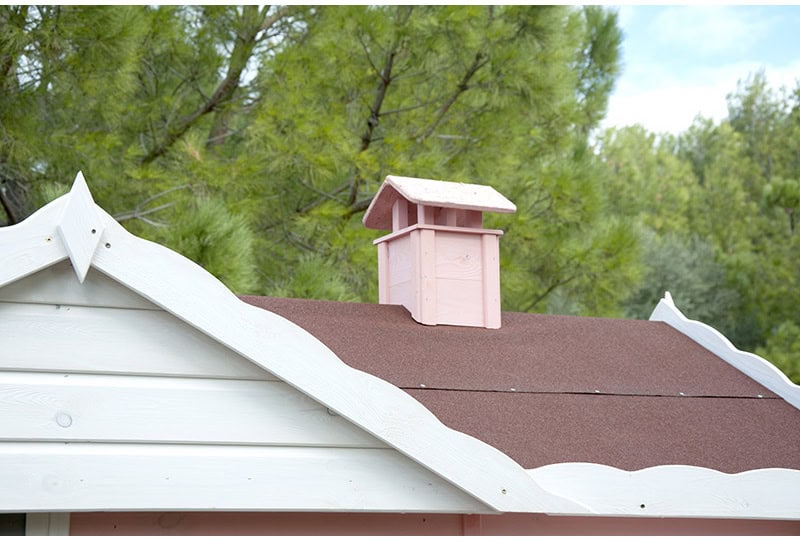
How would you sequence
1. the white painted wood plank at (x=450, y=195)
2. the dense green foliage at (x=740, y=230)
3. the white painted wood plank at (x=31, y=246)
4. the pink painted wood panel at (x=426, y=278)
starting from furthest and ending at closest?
1. the dense green foliage at (x=740, y=230)
2. the white painted wood plank at (x=450, y=195)
3. the pink painted wood panel at (x=426, y=278)
4. the white painted wood plank at (x=31, y=246)

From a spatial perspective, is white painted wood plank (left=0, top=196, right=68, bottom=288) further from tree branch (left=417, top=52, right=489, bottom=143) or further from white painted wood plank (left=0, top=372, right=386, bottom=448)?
tree branch (left=417, top=52, right=489, bottom=143)

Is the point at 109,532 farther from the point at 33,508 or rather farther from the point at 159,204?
the point at 159,204

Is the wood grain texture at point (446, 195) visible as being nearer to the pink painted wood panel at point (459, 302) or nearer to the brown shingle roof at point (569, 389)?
the pink painted wood panel at point (459, 302)

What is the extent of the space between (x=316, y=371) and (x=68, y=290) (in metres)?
0.66

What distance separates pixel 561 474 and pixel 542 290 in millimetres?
8389

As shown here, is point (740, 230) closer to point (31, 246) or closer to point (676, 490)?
point (676, 490)

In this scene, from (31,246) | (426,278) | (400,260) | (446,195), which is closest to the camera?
(31,246)

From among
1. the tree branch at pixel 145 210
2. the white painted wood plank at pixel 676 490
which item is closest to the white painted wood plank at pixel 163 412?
the white painted wood plank at pixel 676 490

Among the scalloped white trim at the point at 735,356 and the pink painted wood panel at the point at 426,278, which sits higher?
the pink painted wood panel at the point at 426,278

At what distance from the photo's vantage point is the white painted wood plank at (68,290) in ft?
8.14

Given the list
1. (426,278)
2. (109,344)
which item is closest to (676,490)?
(426,278)

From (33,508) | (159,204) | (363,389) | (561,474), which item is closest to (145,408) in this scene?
(33,508)

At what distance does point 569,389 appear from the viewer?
359cm

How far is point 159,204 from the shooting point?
8.52 m
